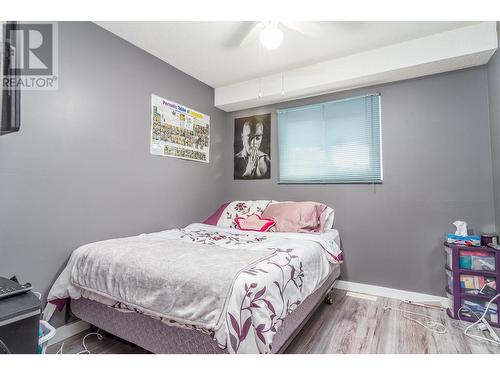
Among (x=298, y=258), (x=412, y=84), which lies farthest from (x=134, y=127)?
(x=412, y=84)

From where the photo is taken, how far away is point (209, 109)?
328 centimetres

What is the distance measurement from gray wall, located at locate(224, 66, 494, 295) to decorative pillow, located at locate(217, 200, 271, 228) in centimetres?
85

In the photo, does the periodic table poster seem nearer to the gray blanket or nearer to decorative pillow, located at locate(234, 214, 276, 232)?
decorative pillow, located at locate(234, 214, 276, 232)

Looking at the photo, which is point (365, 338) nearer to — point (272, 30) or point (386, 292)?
point (386, 292)

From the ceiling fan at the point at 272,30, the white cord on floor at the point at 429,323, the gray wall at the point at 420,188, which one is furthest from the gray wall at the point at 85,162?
the white cord on floor at the point at 429,323

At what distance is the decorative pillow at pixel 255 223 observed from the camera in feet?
8.51

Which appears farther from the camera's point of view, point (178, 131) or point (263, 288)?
point (178, 131)

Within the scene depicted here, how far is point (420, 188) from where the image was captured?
7.99ft

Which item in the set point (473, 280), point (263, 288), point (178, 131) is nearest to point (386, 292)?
point (473, 280)

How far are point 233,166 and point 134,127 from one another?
149 centimetres

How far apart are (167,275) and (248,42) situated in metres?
2.05

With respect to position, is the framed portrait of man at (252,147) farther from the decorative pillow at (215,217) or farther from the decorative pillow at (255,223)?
the decorative pillow at (255,223)

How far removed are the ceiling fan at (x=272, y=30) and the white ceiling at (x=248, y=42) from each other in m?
0.02
